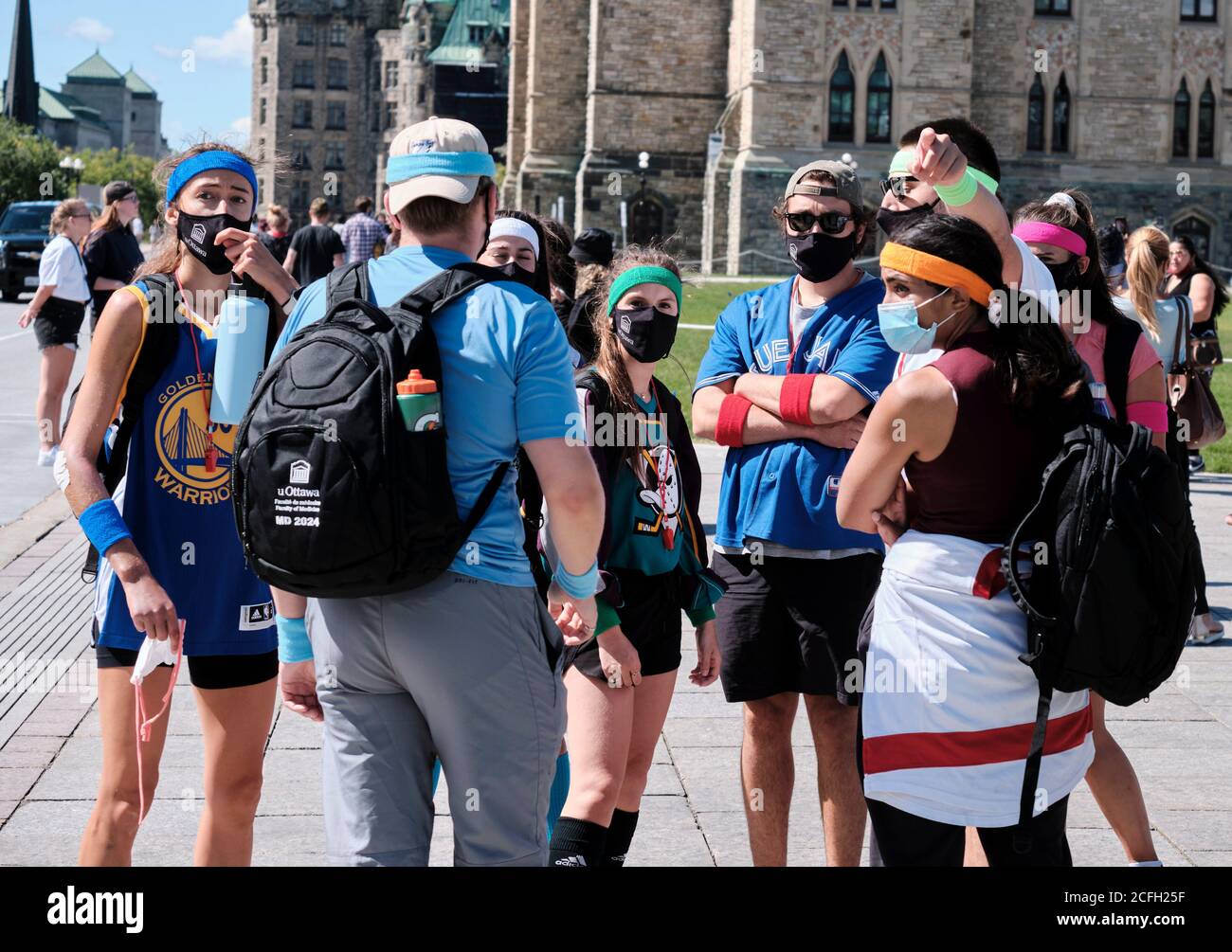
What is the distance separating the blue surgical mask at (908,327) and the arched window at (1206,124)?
54505mm

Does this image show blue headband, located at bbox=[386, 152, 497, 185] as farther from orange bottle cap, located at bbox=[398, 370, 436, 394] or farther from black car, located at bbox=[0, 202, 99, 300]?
black car, located at bbox=[0, 202, 99, 300]

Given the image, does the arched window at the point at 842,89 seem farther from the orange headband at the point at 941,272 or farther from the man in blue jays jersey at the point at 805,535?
the orange headband at the point at 941,272

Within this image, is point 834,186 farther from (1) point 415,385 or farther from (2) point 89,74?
(2) point 89,74

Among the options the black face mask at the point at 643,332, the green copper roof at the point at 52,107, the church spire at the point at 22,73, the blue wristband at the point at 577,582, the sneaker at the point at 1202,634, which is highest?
the green copper roof at the point at 52,107

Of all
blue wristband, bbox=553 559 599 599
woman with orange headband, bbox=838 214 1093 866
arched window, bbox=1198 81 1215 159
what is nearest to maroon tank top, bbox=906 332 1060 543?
woman with orange headband, bbox=838 214 1093 866

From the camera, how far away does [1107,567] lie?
3.09 m

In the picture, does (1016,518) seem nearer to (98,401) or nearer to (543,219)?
(98,401)

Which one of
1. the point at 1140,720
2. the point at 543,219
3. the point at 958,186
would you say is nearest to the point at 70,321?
the point at 543,219

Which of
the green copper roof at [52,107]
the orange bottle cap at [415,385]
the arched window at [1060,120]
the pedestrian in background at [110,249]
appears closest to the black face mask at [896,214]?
the orange bottle cap at [415,385]

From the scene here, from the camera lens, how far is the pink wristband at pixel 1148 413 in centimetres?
447

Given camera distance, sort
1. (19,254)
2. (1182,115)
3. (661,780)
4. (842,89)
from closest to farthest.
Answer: (661,780) → (19,254) → (842,89) → (1182,115)

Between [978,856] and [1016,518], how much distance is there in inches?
29.8

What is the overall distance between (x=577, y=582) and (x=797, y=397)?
1388mm

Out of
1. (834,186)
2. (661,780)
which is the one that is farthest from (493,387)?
(661,780)
